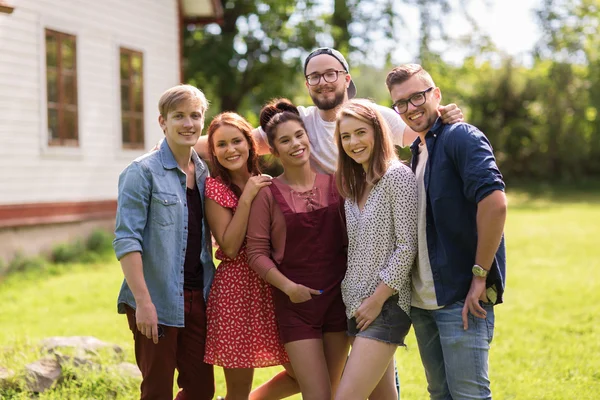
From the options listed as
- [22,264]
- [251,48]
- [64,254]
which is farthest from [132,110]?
[251,48]

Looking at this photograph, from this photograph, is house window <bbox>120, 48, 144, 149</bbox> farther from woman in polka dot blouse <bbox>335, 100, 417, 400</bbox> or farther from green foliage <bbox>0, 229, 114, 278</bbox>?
woman in polka dot blouse <bbox>335, 100, 417, 400</bbox>

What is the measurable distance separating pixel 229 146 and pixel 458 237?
1493 mm

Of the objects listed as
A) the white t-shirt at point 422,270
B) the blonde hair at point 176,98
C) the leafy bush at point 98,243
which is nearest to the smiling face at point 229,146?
the blonde hair at point 176,98

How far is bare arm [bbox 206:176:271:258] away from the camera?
13.3 feet

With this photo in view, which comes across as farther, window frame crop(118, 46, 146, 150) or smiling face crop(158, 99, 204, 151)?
window frame crop(118, 46, 146, 150)

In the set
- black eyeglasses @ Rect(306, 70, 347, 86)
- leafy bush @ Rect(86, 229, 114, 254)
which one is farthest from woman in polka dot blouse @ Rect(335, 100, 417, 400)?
leafy bush @ Rect(86, 229, 114, 254)

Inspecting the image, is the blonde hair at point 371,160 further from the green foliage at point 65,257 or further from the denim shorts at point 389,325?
the green foliage at point 65,257

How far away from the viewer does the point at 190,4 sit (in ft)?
51.1

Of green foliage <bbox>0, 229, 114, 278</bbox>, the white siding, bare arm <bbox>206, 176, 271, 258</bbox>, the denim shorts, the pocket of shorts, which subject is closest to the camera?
the denim shorts

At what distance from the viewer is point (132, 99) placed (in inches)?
545

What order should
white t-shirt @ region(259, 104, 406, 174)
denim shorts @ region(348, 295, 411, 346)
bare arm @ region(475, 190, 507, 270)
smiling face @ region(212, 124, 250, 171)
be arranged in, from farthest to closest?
white t-shirt @ region(259, 104, 406, 174) → smiling face @ region(212, 124, 250, 171) → denim shorts @ region(348, 295, 411, 346) → bare arm @ region(475, 190, 507, 270)

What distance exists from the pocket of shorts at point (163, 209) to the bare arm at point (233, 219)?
31 cm

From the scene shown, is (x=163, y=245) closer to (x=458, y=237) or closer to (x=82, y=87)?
(x=458, y=237)

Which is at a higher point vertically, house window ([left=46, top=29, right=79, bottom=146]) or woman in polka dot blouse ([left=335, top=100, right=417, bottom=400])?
house window ([left=46, top=29, right=79, bottom=146])
